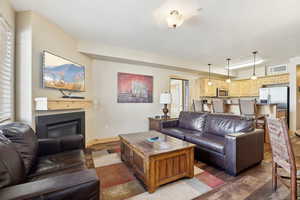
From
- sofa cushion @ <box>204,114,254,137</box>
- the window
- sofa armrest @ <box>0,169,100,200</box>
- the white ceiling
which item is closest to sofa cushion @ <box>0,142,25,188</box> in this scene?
sofa armrest @ <box>0,169,100,200</box>

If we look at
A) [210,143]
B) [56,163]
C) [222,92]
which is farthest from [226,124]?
[222,92]

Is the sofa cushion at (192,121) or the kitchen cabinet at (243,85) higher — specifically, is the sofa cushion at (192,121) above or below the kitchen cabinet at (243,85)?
below

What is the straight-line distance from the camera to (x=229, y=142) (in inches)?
81.4

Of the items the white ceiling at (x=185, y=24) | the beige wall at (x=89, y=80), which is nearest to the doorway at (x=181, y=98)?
the beige wall at (x=89, y=80)

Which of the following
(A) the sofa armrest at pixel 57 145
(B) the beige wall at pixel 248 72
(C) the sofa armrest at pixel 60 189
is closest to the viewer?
(C) the sofa armrest at pixel 60 189

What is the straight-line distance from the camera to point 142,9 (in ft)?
6.89

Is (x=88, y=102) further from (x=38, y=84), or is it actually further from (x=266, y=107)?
(x=266, y=107)

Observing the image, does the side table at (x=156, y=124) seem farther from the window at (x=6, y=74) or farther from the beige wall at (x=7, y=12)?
the beige wall at (x=7, y=12)

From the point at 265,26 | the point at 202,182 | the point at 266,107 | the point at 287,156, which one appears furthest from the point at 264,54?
the point at 202,182

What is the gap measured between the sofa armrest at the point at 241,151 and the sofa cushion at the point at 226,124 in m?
0.15

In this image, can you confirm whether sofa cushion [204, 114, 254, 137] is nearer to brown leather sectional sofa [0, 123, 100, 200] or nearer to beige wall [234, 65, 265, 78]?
brown leather sectional sofa [0, 123, 100, 200]

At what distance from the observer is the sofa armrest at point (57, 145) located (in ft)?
6.00

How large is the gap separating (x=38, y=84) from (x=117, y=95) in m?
2.01

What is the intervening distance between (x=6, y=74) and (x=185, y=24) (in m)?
2.93
